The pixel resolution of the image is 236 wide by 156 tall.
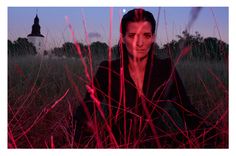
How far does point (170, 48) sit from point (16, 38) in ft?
2.73

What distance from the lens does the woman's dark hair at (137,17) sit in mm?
1888

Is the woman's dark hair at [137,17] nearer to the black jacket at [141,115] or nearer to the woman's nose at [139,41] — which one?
the woman's nose at [139,41]

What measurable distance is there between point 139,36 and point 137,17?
0.10 metres

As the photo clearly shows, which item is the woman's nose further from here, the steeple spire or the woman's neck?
the steeple spire

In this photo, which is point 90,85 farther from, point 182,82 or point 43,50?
point 182,82

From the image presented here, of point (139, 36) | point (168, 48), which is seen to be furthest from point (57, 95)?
point (168, 48)

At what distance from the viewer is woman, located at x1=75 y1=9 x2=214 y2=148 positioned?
6.13 feet

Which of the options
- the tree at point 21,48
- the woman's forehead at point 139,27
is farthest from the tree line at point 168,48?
the woman's forehead at point 139,27

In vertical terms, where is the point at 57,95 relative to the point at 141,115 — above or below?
above

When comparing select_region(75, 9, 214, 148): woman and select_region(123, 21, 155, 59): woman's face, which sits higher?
select_region(123, 21, 155, 59): woman's face

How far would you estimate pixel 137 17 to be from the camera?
1899 millimetres

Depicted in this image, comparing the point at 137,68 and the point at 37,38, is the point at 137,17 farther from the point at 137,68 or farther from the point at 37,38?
the point at 37,38

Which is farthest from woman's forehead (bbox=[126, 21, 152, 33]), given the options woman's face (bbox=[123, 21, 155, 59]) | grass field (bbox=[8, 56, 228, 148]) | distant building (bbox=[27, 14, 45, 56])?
distant building (bbox=[27, 14, 45, 56])

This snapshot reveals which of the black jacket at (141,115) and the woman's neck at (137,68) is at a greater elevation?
the woman's neck at (137,68)
